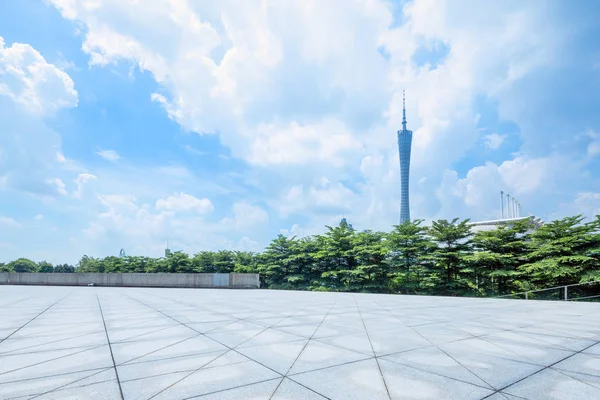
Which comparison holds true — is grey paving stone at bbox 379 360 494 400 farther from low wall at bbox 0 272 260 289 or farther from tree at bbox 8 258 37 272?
tree at bbox 8 258 37 272

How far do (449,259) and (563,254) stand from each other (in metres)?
7.40

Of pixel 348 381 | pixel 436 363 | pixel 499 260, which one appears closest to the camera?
pixel 348 381

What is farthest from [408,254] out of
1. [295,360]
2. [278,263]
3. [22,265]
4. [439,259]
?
[22,265]

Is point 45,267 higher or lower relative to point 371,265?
lower

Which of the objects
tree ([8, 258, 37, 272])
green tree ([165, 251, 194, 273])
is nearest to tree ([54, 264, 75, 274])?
tree ([8, 258, 37, 272])

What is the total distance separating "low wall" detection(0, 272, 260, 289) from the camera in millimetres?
26156

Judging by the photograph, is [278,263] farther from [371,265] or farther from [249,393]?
[249,393]

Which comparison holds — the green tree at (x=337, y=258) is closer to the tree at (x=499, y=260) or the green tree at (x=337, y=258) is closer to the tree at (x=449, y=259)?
the tree at (x=449, y=259)

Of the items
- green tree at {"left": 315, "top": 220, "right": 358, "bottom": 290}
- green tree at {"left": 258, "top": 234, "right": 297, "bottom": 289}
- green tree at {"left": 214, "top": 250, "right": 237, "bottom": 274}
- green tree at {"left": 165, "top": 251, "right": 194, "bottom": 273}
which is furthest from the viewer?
green tree at {"left": 165, "top": 251, "right": 194, "bottom": 273}

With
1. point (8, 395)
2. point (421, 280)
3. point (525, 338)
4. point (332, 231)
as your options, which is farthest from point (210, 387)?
point (332, 231)

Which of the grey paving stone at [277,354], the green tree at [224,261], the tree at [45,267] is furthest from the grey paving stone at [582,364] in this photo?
the tree at [45,267]

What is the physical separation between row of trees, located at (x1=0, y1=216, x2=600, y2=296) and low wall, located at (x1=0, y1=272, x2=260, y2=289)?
24.4 ft

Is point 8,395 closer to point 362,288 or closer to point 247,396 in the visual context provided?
point 247,396

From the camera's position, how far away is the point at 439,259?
2594 centimetres
